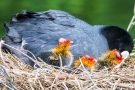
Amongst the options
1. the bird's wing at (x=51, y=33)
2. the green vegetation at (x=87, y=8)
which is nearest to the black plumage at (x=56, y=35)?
the bird's wing at (x=51, y=33)

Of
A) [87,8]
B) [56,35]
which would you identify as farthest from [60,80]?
[87,8]

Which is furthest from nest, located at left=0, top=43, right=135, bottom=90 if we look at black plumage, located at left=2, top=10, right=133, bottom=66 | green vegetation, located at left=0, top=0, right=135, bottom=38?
green vegetation, located at left=0, top=0, right=135, bottom=38

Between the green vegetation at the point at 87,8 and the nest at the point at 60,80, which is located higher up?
the nest at the point at 60,80

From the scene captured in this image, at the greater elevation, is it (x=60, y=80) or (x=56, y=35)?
(x=56, y=35)

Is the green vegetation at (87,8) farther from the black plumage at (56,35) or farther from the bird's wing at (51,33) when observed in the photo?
the bird's wing at (51,33)

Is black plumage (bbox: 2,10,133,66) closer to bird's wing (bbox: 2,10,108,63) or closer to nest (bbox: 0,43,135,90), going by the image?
bird's wing (bbox: 2,10,108,63)

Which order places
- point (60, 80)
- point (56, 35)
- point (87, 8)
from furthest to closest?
point (87, 8), point (56, 35), point (60, 80)

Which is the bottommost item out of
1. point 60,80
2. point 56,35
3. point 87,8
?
Result: point 87,8

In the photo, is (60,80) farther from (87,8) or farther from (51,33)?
(87,8)

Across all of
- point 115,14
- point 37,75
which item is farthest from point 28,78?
point 115,14

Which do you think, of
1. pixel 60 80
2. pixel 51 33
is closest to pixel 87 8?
pixel 51 33

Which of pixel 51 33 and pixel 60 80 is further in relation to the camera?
pixel 51 33

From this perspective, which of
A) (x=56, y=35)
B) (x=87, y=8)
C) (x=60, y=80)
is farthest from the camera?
(x=87, y=8)

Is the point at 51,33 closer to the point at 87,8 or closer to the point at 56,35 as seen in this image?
the point at 56,35
